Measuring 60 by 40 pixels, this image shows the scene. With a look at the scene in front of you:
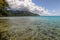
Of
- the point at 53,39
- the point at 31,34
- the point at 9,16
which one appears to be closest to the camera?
the point at 53,39

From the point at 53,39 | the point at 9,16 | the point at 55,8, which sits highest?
the point at 55,8

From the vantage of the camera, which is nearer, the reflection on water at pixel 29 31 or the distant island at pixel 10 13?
the reflection on water at pixel 29 31

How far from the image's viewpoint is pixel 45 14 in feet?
7.48

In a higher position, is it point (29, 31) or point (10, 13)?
point (10, 13)

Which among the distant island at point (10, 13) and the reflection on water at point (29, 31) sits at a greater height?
the distant island at point (10, 13)

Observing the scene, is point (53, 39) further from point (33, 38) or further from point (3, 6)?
point (3, 6)

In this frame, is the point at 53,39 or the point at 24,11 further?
the point at 24,11

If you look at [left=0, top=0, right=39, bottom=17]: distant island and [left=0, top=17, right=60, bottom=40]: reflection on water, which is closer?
[left=0, top=17, right=60, bottom=40]: reflection on water

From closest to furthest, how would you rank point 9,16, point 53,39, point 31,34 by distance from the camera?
point 53,39
point 31,34
point 9,16

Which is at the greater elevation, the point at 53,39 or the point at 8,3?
the point at 8,3

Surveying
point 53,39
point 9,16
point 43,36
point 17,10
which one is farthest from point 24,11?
point 53,39

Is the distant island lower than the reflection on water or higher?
higher

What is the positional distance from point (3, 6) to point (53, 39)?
1172mm

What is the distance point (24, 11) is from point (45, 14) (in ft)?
1.33
